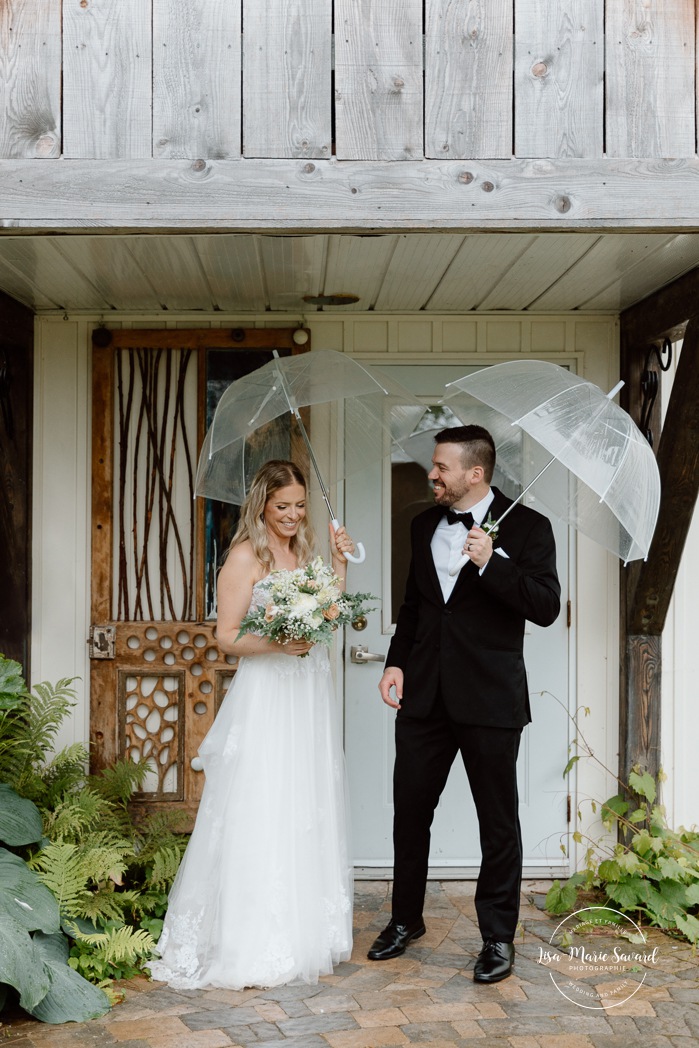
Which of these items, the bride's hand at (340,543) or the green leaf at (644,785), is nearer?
the bride's hand at (340,543)

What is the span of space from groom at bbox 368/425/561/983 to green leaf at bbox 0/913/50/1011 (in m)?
1.26

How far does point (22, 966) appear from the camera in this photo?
293 cm

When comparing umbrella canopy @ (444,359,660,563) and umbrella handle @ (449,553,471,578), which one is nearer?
umbrella canopy @ (444,359,660,563)

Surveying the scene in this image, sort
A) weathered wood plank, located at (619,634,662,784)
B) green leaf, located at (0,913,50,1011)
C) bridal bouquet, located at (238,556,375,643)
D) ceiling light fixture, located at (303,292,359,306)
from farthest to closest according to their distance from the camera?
weathered wood plank, located at (619,634,662,784), ceiling light fixture, located at (303,292,359,306), bridal bouquet, located at (238,556,375,643), green leaf, located at (0,913,50,1011)

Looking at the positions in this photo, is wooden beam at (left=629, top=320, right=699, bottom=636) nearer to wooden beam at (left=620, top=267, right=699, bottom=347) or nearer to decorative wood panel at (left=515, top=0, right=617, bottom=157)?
wooden beam at (left=620, top=267, right=699, bottom=347)

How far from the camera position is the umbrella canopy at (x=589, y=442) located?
311 centimetres

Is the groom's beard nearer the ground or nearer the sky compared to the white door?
nearer the sky

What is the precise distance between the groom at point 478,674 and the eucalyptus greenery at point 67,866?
0.99 m

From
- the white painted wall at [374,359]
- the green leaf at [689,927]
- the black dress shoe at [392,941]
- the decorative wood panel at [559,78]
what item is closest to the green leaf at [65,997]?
the black dress shoe at [392,941]

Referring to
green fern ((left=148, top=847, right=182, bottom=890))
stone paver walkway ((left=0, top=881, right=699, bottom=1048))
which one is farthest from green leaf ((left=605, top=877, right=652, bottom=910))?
green fern ((left=148, top=847, right=182, bottom=890))

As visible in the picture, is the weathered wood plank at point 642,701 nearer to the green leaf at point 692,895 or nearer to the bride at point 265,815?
the green leaf at point 692,895

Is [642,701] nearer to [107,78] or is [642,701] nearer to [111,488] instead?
[111,488]

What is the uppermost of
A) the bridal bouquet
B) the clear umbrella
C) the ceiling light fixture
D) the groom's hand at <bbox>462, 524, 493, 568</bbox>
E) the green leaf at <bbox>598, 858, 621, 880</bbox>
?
the ceiling light fixture

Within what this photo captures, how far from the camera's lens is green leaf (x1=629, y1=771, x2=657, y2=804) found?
13.7ft
